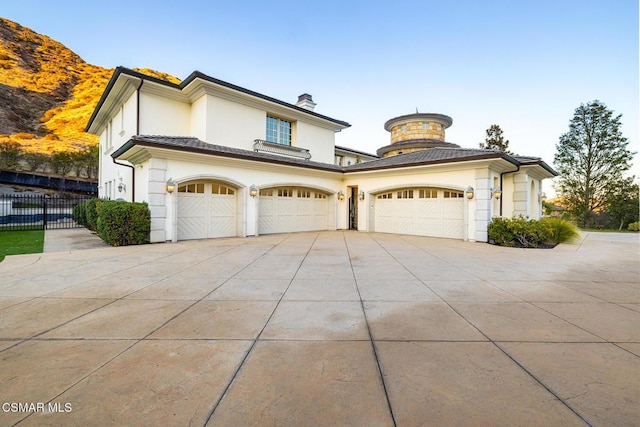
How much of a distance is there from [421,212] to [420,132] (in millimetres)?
11227

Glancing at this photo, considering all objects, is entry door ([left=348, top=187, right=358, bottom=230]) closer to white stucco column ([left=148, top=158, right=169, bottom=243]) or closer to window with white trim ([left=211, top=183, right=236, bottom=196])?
window with white trim ([left=211, top=183, right=236, bottom=196])

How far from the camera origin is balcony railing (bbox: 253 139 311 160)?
1492cm

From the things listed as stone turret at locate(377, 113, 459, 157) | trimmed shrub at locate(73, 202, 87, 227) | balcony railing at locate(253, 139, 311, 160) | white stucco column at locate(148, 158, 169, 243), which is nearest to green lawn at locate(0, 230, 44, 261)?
white stucco column at locate(148, 158, 169, 243)

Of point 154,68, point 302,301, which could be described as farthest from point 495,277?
point 154,68

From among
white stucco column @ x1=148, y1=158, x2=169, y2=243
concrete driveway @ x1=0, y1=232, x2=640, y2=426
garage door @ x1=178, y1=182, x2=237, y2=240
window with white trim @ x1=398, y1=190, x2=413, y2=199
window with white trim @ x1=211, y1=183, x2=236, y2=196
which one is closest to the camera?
concrete driveway @ x1=0, y1=232, x2=640, y2=426

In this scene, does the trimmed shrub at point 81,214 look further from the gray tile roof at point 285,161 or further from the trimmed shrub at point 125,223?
the trimmed shrub at point 125,223

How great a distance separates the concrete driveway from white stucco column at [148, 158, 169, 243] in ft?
14.6

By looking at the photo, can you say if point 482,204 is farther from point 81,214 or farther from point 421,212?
point 81,214

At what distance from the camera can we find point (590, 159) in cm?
2259

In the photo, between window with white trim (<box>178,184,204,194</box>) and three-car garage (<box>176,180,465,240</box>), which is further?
three-car garage (<box>176,180,465,240</box>)

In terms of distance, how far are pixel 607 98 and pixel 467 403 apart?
30.2 metres

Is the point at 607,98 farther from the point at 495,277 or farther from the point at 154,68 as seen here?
the point at 154,68

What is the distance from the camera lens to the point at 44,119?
49312 mm

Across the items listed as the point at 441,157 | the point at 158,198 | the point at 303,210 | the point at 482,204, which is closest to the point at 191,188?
the point at 158,198
